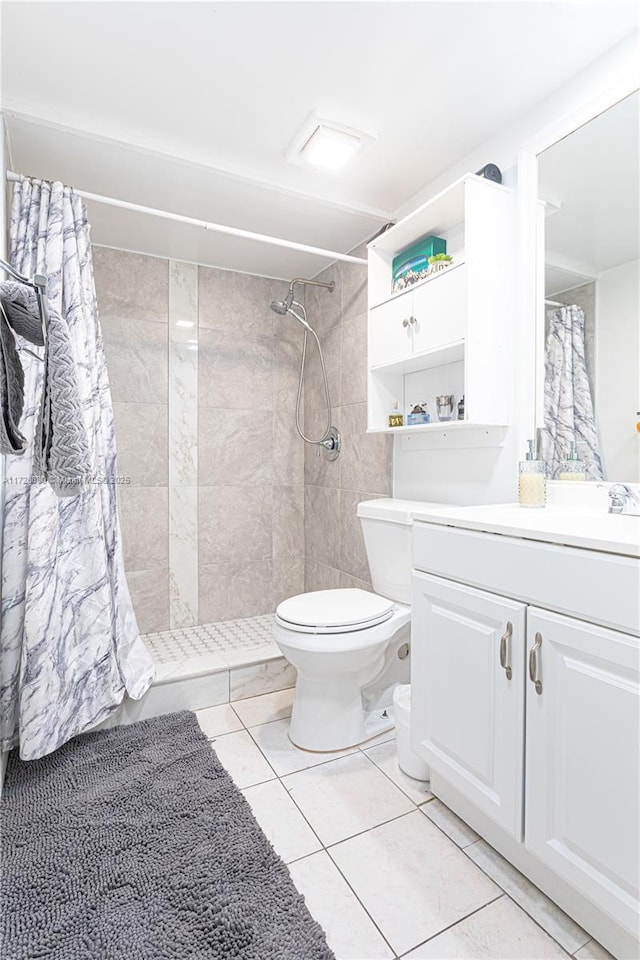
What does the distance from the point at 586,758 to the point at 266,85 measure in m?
1.98

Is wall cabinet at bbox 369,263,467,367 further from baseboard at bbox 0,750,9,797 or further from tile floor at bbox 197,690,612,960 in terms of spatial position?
baseboard at bbox 0,750,9,797

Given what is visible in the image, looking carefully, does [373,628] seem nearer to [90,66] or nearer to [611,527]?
[611,527]

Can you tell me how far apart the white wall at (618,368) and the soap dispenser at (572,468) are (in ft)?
0.25

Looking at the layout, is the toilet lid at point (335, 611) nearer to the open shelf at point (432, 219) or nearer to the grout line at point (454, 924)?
the grout line at point (454, 924)

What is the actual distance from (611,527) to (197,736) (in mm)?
1590

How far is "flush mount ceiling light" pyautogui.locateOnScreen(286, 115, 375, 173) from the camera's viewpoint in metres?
1.70

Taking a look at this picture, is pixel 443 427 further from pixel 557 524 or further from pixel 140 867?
pixel 140 867

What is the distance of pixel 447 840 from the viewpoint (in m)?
1.39

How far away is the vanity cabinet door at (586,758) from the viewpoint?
3.06 feet

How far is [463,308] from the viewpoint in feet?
5.54

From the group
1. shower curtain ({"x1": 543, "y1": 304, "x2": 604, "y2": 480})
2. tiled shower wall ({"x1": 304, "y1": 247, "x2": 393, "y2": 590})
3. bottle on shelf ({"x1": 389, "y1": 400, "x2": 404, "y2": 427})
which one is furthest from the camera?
tiled shower wall ({"x1": 304, "y1": 247, "x2": 393, "y2": 590})

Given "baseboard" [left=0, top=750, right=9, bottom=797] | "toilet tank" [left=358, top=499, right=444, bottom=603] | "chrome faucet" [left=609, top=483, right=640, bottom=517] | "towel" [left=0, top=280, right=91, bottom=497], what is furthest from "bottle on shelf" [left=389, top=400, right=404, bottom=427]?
"baseboard" [left=0, top=750, right=9, bottom=797]

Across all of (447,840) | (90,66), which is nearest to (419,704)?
(447,840)

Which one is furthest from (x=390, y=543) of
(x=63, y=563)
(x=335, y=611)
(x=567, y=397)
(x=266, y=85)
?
(x=266, y=85)
